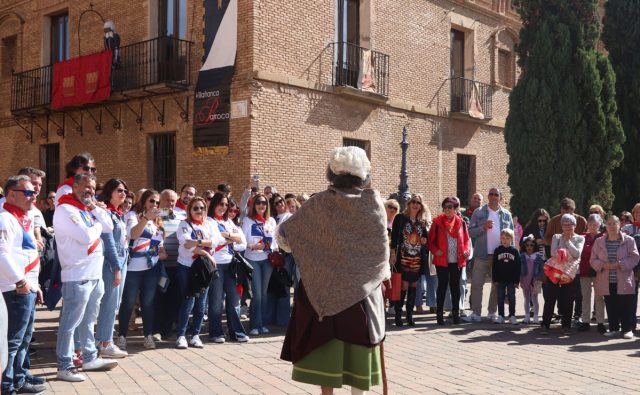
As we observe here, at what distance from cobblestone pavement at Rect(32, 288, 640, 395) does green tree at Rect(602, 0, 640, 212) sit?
→ 43.1 ft

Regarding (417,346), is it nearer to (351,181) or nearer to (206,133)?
(351,181)

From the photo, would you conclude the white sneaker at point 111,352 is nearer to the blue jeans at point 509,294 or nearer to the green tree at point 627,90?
the blue jeans at point 509,294

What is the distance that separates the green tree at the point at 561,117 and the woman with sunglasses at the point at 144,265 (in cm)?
1293

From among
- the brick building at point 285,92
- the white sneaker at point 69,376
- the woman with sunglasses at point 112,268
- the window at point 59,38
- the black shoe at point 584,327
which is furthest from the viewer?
the window at point 59,38

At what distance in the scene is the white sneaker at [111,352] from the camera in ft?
23.4

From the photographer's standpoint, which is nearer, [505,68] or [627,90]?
[627,90]

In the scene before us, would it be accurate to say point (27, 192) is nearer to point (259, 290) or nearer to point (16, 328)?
point (16, 328)

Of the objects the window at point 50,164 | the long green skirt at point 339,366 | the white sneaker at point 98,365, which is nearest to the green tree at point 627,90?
the window at point 50,164

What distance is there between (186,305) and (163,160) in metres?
10.1

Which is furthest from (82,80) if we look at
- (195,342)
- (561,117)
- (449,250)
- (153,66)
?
(561,117)

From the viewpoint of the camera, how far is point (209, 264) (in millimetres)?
7859

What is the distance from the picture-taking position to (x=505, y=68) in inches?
907

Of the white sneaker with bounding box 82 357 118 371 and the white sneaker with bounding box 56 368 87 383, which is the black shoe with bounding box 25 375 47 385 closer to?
the white sneaker with bounding box 56 368 87 383

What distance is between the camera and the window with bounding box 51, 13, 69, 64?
20.1 meters
